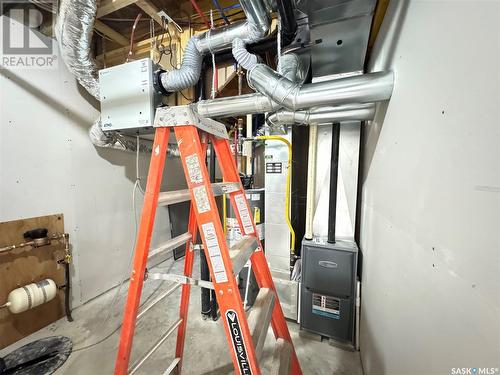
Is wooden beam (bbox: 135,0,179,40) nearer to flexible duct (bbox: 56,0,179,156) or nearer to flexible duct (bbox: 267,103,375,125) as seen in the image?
flexible duct (bbox: 56,0,179,156)

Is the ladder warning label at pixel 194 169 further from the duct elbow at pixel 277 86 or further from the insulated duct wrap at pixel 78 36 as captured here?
the insulated duct wrap at pixel 78 36

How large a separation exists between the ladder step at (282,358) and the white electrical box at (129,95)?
1646 mm

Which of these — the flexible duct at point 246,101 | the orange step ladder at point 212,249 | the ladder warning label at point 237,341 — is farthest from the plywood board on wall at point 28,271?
the ladder warning label at point 237,341

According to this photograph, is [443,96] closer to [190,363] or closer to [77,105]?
[190,363]

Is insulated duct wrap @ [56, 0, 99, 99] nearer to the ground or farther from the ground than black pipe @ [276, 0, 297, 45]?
farther from the ground

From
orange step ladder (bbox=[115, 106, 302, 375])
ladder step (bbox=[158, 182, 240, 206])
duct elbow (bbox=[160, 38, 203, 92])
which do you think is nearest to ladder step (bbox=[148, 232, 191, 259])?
orange step ladder (bbox=[115, 106, 302, 375])

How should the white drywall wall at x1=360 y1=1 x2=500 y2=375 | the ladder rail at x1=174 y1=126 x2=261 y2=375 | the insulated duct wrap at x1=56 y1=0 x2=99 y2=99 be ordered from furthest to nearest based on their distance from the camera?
the insulated duct wrap at x1=56 y1=0 x2=99 y2=99, the ladder rail at x1=174 y1=126 x2=261 y2=375, the white drywall wall at x1=360 y1=1 x2=500 y2=375

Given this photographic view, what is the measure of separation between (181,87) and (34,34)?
140cm

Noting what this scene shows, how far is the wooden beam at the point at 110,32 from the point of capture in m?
1.65

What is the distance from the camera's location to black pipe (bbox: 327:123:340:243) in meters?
1.53

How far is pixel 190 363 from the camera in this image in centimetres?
139

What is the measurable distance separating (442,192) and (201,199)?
2.40ft

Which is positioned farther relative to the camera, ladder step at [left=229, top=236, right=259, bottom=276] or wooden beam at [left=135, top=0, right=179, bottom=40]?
wooden beam at [left=135, top=0, right=179, bottom=40]

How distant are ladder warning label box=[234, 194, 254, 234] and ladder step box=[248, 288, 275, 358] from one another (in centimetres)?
31
